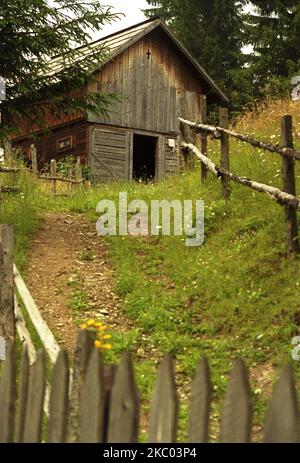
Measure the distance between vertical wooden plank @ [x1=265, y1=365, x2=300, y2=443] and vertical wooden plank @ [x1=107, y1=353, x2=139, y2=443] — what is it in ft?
1.85

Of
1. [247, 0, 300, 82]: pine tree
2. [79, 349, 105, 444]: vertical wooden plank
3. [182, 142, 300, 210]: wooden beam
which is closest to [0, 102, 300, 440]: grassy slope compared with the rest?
[182, 142, 300, 210]: wooden beam

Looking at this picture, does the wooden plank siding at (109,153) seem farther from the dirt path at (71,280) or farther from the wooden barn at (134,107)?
the dirt path at (71,280)

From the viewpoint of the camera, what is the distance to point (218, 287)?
7625 mm

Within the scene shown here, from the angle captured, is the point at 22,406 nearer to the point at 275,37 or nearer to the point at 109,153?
the point at 109,153

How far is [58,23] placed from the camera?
11000 mm

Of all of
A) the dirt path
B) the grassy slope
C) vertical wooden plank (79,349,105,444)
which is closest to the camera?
vertical wooden plank (79,349,105,444)

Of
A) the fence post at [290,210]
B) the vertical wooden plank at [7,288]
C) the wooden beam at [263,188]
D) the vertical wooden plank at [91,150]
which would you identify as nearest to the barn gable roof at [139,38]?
the vertical wooden plank at [91,150]

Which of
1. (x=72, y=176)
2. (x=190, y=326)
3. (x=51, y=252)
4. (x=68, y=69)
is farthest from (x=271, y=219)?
(x=72, y=176)

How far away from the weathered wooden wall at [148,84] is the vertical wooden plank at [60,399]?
1990cm

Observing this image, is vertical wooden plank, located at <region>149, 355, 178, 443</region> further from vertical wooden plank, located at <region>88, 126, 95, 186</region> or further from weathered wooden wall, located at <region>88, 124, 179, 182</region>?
vertical wooden plank, located at <region>88, 126, 95, 186</region>

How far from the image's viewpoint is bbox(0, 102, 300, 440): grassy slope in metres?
6.29

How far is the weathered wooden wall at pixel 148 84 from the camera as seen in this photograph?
22.7 meters
